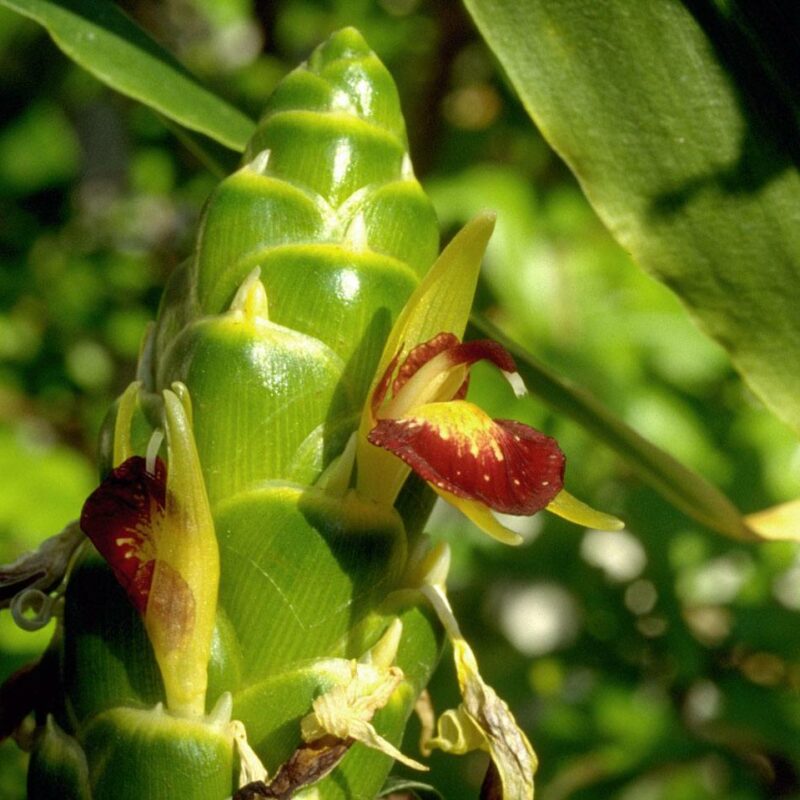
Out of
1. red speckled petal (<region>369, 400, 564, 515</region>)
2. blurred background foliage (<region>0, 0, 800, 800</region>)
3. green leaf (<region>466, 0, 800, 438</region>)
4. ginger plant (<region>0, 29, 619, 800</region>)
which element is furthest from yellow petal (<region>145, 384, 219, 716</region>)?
blurred background foliage (<region>0, 0, 800, 800</region>)

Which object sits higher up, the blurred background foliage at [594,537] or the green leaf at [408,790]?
the green leaf at [408,790]

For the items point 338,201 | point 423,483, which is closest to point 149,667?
point 423,483

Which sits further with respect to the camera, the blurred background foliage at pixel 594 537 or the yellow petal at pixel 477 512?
the blurred background foliage at pixel 594 537

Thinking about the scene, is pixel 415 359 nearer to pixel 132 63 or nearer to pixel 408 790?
pixel 408 790

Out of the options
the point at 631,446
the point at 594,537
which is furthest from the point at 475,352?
the point at 594,537

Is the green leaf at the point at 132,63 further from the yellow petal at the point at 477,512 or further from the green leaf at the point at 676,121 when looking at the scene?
the yellow petal at the point at 477,512

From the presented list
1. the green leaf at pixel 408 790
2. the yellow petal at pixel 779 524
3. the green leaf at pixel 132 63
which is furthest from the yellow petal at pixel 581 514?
the green leaf at pixel 132 63
